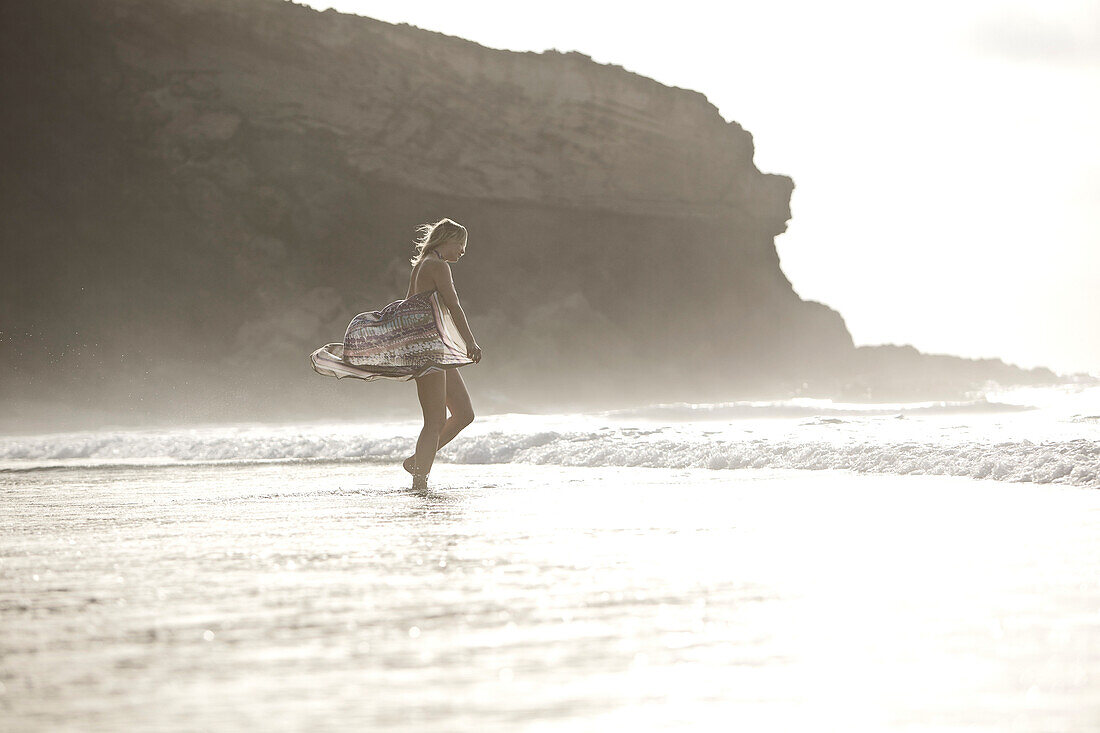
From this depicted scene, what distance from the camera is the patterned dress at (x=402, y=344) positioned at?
6.74 m

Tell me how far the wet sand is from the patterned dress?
1802mm

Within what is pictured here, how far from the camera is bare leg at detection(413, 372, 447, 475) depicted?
6520 millimetres

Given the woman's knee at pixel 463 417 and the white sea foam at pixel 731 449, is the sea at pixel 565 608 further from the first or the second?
the woman's knee at pixel 463 417

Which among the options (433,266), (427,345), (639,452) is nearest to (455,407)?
(427,345)

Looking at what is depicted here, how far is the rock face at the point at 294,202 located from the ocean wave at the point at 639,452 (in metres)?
19.5

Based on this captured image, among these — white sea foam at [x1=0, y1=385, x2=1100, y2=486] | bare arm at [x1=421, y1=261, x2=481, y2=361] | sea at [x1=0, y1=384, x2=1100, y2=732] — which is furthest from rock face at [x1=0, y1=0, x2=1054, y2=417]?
sea at [x1=0, y1=384, x2=1100, y2=732]

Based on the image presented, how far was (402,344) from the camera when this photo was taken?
6777 millimetres

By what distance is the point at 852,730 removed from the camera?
1.70 meters

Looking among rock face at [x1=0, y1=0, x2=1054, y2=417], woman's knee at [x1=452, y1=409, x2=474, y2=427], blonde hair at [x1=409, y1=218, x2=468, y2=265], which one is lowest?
woman's knee at [x1=452, y1=409, x2=474, y2=427]

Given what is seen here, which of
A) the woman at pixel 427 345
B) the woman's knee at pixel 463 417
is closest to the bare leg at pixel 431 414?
the woman at pixel 427 345

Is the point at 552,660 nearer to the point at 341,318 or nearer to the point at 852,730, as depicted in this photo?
the point at 852,730

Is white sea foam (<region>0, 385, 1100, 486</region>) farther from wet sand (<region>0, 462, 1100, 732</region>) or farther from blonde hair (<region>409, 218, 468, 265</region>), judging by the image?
blonde hair (<region>409, 218, 468, 265</region>)

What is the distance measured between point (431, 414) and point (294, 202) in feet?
106

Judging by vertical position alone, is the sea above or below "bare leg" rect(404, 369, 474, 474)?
below
